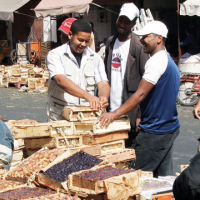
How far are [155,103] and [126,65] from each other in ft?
3.04

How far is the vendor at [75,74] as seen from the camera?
4.62m

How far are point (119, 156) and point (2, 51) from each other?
18.7m

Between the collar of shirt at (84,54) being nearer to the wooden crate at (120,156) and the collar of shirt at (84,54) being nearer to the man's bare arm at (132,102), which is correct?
the man's bare arm at (132,102)

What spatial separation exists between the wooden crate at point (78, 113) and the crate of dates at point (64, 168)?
1.56ft

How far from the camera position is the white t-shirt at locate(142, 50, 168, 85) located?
4355mm

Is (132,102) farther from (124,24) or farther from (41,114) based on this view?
(41,114)

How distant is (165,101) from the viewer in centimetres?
450

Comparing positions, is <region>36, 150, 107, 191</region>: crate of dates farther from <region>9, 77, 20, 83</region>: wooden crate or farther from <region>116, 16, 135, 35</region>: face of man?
<region>9, 77, 20, 83</region>: wooden crate

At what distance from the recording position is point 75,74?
484 cm

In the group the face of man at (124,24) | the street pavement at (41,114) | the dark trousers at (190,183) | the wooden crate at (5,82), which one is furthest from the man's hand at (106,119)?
the wooden crate at (5,82)

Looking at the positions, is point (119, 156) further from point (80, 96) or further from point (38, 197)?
point (38, 197)

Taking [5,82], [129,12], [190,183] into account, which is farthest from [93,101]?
[5,82]

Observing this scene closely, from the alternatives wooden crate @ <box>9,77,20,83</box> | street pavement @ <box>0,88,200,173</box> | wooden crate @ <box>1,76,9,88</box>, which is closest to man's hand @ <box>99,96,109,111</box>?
street pavement @ <box>0,88,200,173</box>

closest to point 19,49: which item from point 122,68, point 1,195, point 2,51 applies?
point 2,51
